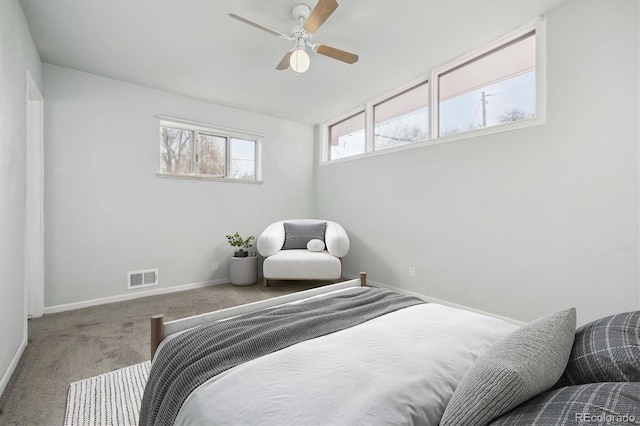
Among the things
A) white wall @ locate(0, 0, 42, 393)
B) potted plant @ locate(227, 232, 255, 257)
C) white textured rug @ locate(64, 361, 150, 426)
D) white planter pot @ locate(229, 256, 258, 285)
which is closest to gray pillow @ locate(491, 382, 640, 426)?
white textured rug @ locate(64, 361, 150, 426)

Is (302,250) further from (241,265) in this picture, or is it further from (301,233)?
(241,265)

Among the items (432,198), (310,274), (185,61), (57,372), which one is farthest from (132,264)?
(432,198)

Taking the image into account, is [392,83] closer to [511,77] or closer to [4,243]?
[511,77]

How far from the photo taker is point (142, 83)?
10.5 ft

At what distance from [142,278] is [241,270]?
1.12 m

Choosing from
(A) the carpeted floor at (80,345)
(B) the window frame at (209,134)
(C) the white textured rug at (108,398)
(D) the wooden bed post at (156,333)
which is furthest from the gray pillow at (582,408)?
(B) the window frame at (209,134)

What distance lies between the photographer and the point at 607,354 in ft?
2.14

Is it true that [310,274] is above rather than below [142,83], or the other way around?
below

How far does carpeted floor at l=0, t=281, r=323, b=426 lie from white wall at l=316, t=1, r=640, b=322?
81.4 inches

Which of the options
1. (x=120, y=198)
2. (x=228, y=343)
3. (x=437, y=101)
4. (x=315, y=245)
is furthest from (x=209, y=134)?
(x=228, y=343)

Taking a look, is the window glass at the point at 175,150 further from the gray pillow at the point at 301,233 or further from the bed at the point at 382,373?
the bed at the point at 382,373

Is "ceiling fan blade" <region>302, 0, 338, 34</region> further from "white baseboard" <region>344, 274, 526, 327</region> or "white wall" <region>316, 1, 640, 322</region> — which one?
"white baseboard" <region>344, 274, 526, 327</region>

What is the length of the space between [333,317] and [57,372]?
6.14 ft

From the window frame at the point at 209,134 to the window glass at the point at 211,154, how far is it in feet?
0.13
